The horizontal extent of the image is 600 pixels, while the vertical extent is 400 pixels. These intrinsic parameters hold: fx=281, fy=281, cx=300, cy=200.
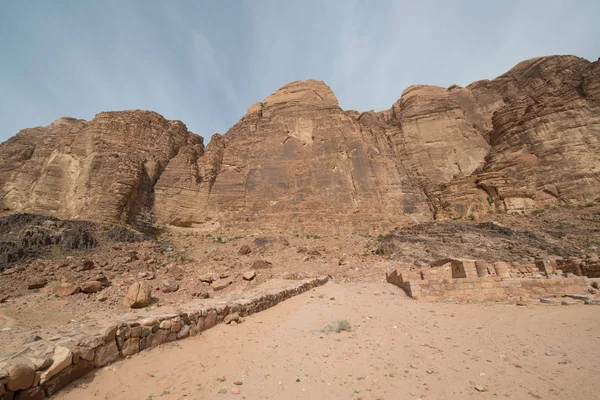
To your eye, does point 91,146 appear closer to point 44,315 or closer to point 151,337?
point 44,315

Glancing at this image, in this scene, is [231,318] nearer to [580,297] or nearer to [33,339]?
[33,339]

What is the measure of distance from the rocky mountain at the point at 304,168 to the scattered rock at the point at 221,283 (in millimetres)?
15172

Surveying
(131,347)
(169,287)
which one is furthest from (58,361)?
(169,287)

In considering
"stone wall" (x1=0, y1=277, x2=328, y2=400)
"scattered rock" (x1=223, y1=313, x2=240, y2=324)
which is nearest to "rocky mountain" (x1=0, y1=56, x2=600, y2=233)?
"scattered rock" (x1=223, y1=313, x2=240, y2=324)

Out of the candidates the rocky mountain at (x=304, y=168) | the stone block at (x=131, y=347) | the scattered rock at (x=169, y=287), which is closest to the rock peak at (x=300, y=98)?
the rocky mountain at (x=304, y=168)

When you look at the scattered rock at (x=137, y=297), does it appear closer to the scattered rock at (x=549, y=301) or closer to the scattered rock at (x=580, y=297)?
the scattered rock at (x=549, y=301)

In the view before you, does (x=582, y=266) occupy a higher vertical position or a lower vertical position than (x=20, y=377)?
lower

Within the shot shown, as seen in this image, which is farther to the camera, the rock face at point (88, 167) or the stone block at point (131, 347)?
the rock face at point (88, 167)

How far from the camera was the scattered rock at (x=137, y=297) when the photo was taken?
28.3 ft

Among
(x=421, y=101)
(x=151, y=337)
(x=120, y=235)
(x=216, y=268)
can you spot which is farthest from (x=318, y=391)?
(x=421, y=101)

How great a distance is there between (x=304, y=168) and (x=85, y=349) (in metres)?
28.8

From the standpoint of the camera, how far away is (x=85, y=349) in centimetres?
350

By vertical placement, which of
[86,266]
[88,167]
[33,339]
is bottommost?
[33,339]

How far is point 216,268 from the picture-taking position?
15.8m
